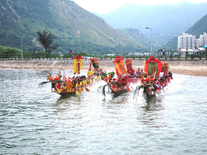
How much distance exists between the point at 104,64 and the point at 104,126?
5165 cm

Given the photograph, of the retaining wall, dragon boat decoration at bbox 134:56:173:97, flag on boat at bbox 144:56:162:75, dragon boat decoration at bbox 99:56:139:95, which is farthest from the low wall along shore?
dragon boat decoration at bbox 99:56:139:95

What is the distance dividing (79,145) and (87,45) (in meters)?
163

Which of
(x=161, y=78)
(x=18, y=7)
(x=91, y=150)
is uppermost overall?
(x=18, y=7)

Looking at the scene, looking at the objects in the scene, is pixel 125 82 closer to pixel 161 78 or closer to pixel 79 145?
pixel 161 78

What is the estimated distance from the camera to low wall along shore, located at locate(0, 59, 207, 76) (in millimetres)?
48275

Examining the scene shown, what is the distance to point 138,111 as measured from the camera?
1852cm

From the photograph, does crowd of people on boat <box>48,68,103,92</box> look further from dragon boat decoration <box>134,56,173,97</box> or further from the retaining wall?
the retaining wall

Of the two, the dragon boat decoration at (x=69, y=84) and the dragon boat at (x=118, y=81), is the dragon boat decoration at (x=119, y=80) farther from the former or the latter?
the dragon boat decoration at (x=69, y=84)

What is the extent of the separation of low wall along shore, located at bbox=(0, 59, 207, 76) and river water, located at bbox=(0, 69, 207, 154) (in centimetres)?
2631

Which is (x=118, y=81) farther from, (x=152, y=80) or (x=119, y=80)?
(x=152, y=80)

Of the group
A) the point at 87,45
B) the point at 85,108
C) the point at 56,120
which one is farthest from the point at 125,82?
the point at 87,45

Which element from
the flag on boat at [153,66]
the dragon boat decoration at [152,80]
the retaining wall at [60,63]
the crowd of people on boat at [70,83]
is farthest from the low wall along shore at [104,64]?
the crowd of people on boat at [70,83]

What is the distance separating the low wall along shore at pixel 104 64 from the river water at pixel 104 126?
26309mm

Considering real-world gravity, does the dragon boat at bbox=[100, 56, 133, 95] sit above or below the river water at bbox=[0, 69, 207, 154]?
above
